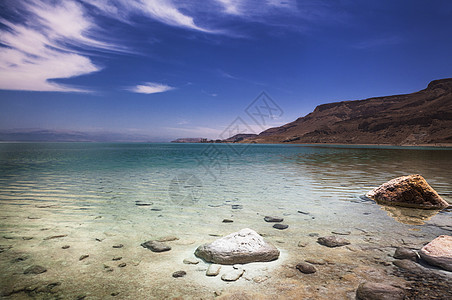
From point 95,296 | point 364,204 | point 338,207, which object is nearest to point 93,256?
point 95,296

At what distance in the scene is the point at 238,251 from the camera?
4.18m

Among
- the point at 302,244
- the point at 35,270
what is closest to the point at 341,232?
the point at 302,244

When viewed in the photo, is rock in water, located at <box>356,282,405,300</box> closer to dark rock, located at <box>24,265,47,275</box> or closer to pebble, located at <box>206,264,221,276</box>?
pebble, located at <box>206,264,221,276</box>

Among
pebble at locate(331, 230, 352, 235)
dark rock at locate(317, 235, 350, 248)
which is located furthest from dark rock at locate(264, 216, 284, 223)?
dark rock at locate(317, 235, 350, 248)

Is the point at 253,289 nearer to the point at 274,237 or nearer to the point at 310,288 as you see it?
the point at 310,288

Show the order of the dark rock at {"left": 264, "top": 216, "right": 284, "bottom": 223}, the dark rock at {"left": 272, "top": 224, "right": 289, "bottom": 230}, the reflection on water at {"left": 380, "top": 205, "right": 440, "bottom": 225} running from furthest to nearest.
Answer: the dark rock at {"left": 264, "top": 216, "right": 284, "bottom": 223}, the reflection on water at {"left": 380, "top": 205, "right": 440, "bottom": 225}, the dark rock at {"left": 272, "top": 224, "right": 289, "bottom": 230}

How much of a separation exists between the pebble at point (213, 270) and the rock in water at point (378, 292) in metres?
2.01

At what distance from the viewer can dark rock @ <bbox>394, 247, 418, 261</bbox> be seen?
13.4ft

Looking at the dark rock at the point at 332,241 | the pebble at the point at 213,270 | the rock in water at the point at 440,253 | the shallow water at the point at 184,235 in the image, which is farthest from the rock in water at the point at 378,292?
the pebble at the point at 213,270

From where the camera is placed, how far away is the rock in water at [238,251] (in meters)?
4.10

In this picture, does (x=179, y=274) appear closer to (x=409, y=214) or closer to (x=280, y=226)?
(x=280, y=226)

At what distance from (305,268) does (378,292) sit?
3.51 feet

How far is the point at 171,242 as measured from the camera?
5.11 metres

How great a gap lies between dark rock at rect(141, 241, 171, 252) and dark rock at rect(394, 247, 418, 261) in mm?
4353
